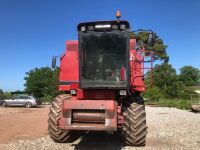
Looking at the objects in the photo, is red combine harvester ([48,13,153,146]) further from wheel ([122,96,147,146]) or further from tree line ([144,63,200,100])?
tree line ([144,63,200,100])

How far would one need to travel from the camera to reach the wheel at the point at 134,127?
920 centimetres

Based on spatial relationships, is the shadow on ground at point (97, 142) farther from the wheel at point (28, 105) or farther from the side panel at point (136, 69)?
the wheel at point (28, 105)

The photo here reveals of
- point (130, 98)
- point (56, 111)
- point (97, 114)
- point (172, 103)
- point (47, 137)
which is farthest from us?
point (172, 103)

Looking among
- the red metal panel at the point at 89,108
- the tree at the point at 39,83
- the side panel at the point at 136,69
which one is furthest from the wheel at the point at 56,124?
the tree at the point at 39,83

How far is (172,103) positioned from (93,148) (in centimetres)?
3266

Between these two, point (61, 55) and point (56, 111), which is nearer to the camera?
point (56, 111)

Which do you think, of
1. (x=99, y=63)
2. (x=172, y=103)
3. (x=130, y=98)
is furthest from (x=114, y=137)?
(x=172, y=103)

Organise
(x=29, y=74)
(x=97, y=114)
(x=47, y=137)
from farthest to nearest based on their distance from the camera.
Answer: (x=29, y=74) → (x=47, y=137) → (x=97, y=114)

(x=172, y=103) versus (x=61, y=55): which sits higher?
(x=61, y=55)

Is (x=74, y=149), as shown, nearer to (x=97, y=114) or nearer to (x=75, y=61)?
(x=97, y=114)

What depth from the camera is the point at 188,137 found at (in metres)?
11.8

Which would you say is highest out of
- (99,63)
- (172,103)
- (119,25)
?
(119,25)

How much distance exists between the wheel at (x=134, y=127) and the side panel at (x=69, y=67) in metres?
2.29

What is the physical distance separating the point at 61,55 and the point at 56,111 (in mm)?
2305
